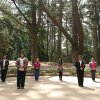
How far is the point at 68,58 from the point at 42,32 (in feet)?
89.5

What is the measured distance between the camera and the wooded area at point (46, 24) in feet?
85.5

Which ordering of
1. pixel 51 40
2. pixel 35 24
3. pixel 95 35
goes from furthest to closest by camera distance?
1. pixel 51 40
2. pixel 95 35
3. pixel 35 24

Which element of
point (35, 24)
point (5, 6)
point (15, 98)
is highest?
point (5, 6)

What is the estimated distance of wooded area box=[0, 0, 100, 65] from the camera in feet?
85.5

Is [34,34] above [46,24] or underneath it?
underneath

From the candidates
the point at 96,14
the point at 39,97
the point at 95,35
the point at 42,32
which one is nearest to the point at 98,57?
the point at 95,35

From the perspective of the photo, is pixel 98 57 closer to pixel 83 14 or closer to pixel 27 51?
pixel 83 14

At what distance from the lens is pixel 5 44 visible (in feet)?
155

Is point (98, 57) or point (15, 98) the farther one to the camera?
point (98, 57)

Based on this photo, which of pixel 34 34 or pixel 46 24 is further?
pixel 46 24

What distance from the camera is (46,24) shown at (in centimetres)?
5284

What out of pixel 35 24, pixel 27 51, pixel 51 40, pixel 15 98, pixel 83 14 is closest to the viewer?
pixel 15 98

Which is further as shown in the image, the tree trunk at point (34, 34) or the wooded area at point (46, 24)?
the tree trunk at point (34, 34)

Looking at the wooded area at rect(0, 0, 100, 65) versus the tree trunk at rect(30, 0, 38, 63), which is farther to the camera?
the tree trunk at rect(30, 0, 38, 63)
